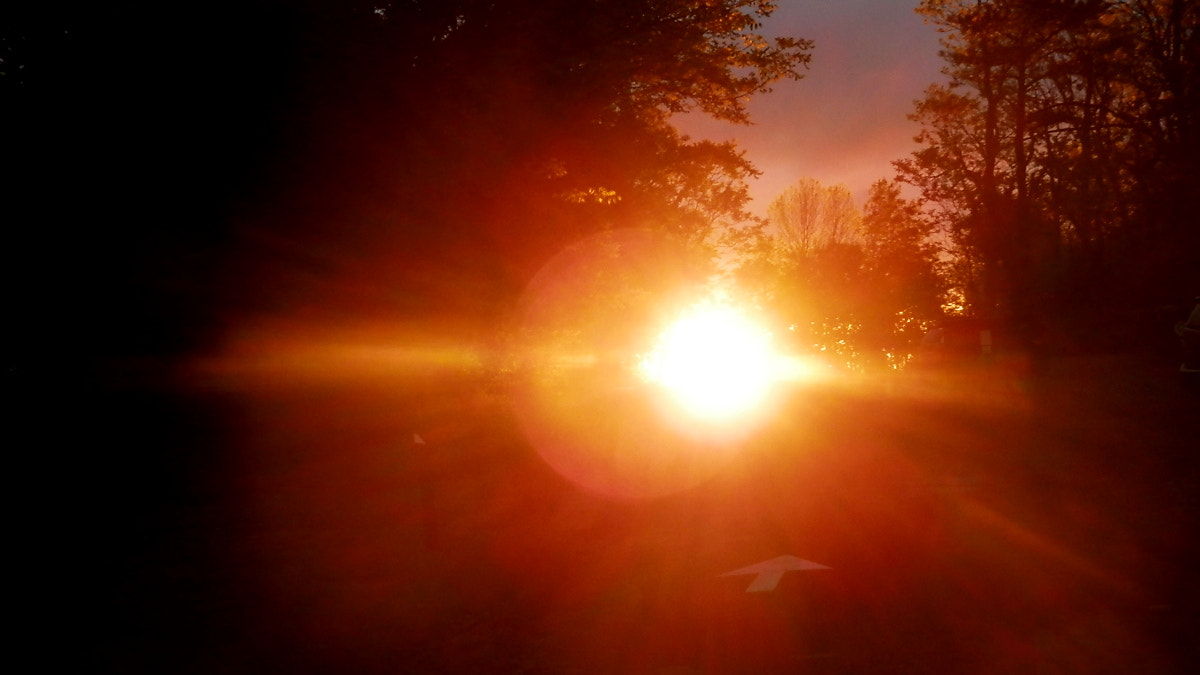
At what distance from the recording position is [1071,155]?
3744 cm

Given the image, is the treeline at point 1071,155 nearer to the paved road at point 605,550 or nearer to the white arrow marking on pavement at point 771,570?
the paved road at point 605,550

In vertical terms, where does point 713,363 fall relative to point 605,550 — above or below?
above

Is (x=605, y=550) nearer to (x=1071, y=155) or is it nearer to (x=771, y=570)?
(x=771, y=570)

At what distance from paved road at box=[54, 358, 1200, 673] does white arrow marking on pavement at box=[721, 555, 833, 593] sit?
0.31 feet

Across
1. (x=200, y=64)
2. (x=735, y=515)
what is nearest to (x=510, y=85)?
(x=200, y=64)

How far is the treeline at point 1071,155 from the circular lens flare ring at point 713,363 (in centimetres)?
813

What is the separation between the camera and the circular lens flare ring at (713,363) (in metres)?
22.9

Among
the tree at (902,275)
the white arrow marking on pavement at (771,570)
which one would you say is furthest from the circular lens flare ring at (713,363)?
the white arrow marking on pavement at (771,570)

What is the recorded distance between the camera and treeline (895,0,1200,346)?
29.5 m

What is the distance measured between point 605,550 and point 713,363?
127 feet

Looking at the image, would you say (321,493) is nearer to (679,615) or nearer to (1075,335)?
(679,615)

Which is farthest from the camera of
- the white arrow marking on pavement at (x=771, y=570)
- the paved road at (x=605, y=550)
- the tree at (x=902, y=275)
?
the tree at (x=902, y=275)

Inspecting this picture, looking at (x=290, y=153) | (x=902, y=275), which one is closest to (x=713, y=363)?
(x=902, y=275)

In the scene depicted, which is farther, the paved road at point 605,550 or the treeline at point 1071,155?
the treeline at point 1071,155
